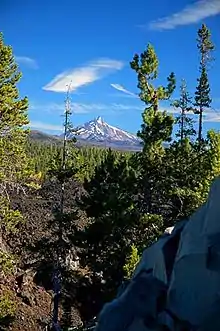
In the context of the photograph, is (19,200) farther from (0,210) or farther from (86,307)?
(0,210)

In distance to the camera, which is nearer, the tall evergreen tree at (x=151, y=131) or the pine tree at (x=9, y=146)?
the pine tree at (x=9, y=146)

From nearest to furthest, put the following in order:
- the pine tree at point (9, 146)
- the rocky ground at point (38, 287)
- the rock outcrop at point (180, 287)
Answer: the rock outcrop at point (180, 287), the pine tree at point (9, 146), the rocky ground at point (38, 287)

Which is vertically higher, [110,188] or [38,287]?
[110,188]

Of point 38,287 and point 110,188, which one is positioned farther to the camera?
point 38,287

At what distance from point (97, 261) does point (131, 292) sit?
19879mm

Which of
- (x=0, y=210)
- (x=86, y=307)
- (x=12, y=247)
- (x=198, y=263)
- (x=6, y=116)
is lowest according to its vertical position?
(x=86, y=307)

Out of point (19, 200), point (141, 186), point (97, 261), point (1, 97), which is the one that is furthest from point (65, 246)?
point (19, 200)

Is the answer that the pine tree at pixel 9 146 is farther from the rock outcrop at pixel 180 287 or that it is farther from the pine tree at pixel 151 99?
the rock outcrop at pixel 180 287

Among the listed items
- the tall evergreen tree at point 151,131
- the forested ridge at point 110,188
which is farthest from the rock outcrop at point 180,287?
the tall evergreen tree at point 151,131

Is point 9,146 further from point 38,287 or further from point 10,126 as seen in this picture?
point 38,287

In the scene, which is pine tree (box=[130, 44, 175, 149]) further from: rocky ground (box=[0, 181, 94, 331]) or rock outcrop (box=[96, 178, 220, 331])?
rock outcrop (box=[96, 178, 220, 331])

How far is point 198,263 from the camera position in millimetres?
6719

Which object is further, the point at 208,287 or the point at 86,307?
the point at 86,307

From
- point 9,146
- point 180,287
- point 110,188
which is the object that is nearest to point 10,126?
point 9,146
